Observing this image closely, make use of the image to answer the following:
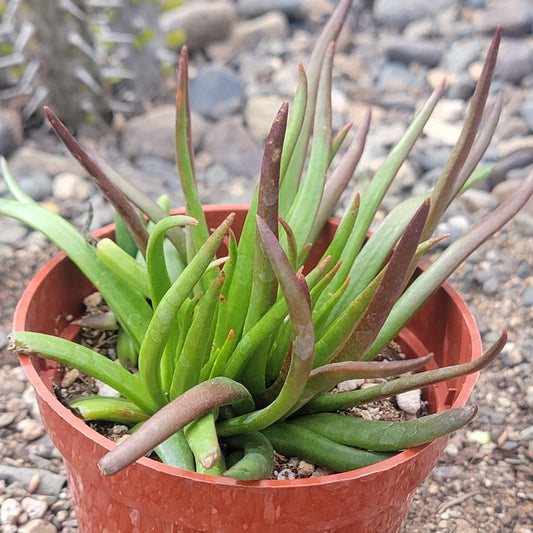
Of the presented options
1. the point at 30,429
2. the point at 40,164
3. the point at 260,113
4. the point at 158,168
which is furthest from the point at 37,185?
the point at 30,429

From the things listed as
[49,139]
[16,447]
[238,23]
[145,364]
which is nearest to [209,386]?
[145,364]

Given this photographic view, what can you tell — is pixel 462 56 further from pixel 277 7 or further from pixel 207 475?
pixel 207 475

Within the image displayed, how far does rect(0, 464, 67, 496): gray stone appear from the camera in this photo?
127 cm

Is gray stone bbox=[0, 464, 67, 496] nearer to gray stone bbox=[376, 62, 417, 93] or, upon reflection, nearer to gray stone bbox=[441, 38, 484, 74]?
gray stone bbox=[376, 62, 417, 93]

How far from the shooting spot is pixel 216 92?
272 centimetres

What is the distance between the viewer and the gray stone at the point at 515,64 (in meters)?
2.82

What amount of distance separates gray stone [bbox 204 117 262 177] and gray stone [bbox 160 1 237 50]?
2.53 feet

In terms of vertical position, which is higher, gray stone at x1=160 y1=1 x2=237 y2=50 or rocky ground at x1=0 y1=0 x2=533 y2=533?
gray stone at x1=160 y1=1 x2=237 y2=50

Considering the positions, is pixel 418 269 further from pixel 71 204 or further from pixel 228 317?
pixel 71 204

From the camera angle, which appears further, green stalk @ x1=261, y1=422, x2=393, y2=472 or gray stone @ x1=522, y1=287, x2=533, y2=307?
gray stone @ x1=522, y1=287, x2=533, y2=307

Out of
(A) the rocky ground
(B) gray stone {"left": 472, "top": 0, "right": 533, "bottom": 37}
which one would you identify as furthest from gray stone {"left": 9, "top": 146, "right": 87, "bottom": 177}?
(B) gray stone {"left": 472, "top": 0, "right": 533, "bottom": 37}

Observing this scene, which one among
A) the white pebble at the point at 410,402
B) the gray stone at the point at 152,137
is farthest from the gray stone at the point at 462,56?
the white pebble at the point at 410,402

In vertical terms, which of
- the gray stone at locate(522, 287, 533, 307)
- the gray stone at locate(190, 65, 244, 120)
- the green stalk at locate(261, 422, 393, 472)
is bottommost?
the gray stone at locate(522, 287, 533, 307)

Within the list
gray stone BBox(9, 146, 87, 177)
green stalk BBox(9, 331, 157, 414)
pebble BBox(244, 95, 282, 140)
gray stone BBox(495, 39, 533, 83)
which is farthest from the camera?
gray stone BBox(495, 39, 533, 83)
